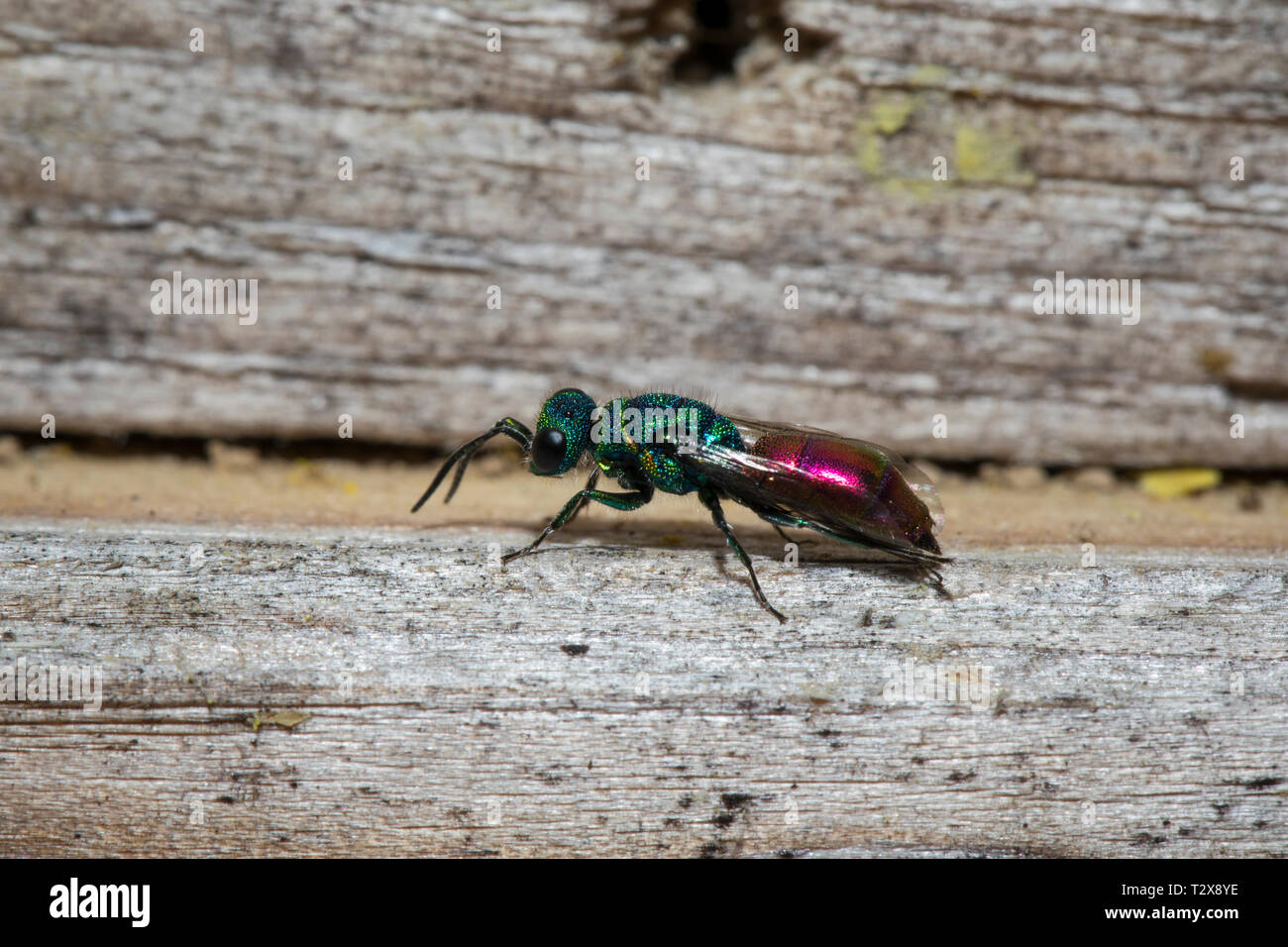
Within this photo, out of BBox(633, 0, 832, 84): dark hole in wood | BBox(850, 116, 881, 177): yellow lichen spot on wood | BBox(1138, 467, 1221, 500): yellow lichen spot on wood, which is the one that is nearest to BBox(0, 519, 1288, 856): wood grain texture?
BBox(1138, 467, 1221, 500): yellow lichen spot on wood

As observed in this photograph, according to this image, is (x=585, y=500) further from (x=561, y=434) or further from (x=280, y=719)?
(x=280, y=719)

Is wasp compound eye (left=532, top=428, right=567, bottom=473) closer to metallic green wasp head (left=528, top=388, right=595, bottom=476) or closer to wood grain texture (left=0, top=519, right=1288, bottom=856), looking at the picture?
metallic green wasp head (left=528, top=388, right=595, bottom=476)

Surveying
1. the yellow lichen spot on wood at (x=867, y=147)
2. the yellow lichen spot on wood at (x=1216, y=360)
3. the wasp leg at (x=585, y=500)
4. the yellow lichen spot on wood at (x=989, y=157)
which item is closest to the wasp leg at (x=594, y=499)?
the wasp leg at (x=585, y=500)

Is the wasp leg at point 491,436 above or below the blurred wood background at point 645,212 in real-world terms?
below

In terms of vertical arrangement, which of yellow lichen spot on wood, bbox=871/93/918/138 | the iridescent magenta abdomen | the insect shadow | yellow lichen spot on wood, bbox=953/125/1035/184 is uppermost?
yellow lichen spot on wood, bbox=871/93/918/138

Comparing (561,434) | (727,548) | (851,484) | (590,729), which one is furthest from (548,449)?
(590,729)

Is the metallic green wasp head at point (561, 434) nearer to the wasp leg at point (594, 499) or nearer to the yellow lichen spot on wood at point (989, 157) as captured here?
the wasp leg at point (594, 499)
